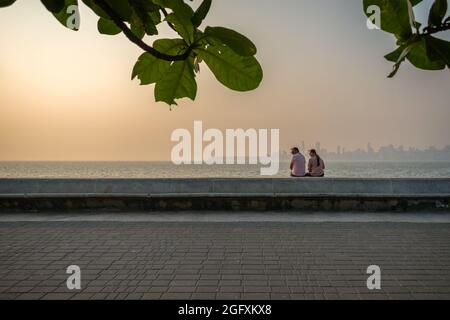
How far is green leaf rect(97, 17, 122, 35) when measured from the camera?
0.86 m

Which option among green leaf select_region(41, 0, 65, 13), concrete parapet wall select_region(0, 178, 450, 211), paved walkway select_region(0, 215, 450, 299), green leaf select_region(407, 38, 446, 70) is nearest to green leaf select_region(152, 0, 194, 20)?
green leaf select_region(41, 0, 65, 13)

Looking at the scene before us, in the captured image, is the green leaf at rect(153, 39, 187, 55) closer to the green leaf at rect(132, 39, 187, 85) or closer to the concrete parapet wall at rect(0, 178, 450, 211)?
the green leaf at rect(132, 39, 187, 85)

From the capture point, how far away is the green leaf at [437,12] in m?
0.64

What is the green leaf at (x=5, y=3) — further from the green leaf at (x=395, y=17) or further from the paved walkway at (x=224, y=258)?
the paved walkway at (x=224, y=258)

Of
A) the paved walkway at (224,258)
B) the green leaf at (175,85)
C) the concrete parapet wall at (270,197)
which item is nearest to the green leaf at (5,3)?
the green leaf at (175,85)

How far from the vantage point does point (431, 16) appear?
656 mm

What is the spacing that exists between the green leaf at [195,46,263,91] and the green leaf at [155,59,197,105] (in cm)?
7

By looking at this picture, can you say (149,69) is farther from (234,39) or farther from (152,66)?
(234,39)

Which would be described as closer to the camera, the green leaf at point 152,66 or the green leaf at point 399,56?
the green leaf at point 399,56

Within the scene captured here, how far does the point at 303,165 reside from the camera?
37.2 feet

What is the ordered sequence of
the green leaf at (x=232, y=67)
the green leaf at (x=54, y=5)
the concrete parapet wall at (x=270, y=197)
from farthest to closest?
1. the concrete parapet wall at (x=270, y=197)
2. the green leaf at (x=232, y=67)
3. the green leaf at (x=54, y=5)

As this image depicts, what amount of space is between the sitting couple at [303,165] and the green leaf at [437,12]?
35.1 ft
